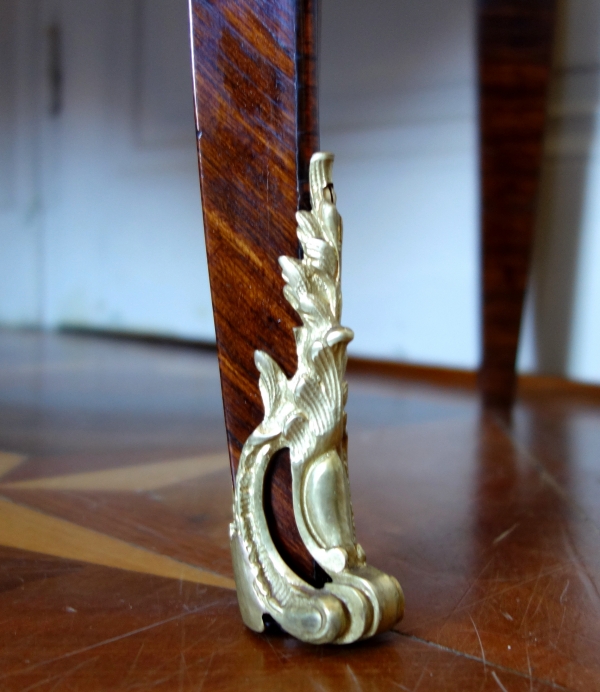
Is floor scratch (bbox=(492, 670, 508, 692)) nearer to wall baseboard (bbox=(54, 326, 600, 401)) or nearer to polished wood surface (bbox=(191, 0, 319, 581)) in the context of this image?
polished wood surface (bbox=(191, 0, 319, 581))

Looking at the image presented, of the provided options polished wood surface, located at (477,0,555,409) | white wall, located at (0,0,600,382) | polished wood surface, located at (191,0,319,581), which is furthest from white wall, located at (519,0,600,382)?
polished wood surface, located at (191,0,319,581)

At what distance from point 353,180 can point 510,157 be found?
1.15 ft

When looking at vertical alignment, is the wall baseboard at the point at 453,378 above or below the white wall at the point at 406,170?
below

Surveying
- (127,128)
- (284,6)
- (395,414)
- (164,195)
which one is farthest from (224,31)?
(127,128)

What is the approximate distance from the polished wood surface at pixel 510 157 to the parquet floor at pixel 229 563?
0.15 m

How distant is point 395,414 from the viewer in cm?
84

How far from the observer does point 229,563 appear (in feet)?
1.18

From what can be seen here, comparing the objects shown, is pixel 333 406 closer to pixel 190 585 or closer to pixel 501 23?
pixel 190 585

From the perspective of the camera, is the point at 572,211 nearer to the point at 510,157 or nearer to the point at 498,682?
the point at 510,157

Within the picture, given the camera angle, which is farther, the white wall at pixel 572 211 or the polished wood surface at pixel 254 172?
the white wall at pixel 572 211

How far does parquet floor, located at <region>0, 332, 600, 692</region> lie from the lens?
0.25 m

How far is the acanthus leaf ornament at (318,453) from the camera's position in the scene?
0.87ft

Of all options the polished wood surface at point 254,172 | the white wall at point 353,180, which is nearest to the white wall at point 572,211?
the white wall at point 353,180

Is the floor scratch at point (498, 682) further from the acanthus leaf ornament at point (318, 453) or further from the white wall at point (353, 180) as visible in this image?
the white wall at point (353, 180)
